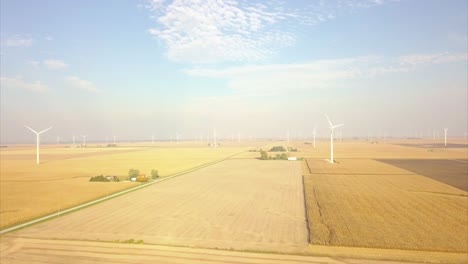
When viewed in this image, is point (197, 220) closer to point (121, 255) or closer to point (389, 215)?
point (121, 255)

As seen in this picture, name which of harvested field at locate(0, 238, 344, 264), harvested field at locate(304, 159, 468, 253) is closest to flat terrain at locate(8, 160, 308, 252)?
harvested field at locate(0, 238, 344, 264)

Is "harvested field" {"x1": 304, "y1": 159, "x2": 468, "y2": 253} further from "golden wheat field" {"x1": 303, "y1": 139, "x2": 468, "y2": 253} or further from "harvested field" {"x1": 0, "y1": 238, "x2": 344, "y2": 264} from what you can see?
"harvested field" {"x1": 0, "y1": 238, "x2": 344, "y2": 264}

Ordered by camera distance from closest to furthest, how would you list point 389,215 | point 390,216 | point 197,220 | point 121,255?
1. point 121,255
2. point 197,220
3. point 390,216
4. point 389,215

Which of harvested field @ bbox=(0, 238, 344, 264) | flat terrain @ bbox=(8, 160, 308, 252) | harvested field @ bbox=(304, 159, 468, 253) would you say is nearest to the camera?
harvested field @ bbox=(0, 238, 344, 264)

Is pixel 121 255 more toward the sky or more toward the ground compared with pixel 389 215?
more toward the ground

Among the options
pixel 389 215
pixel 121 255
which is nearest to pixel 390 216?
pixel 389 215

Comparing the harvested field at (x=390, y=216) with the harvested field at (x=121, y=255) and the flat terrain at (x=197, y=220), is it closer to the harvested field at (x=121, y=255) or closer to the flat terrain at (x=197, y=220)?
the flat terrain at (x=197, y=220)

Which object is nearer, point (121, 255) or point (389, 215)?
point (121, 255)

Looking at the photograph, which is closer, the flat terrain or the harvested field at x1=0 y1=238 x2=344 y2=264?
the harvested field at x1=0 y1=238 x2=344 y2=264

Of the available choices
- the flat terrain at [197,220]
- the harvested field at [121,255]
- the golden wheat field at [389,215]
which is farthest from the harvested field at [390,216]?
the harvested field at [121,255]
